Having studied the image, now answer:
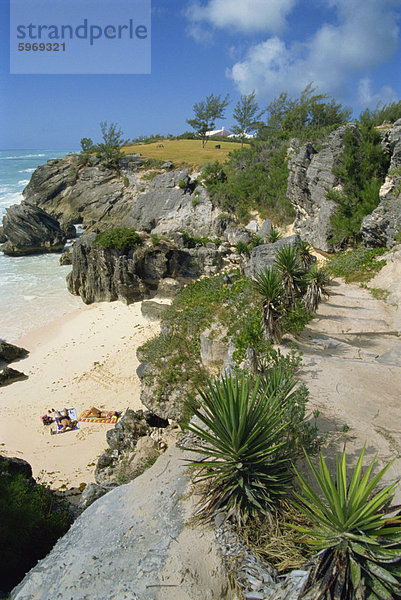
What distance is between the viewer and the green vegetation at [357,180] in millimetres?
18984

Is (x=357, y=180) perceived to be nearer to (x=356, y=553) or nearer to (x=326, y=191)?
(x=326, y=191)

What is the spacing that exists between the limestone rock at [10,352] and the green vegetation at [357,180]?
1750cm

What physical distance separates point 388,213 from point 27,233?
30.4m

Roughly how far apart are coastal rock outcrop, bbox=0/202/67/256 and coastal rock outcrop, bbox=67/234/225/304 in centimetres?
1254

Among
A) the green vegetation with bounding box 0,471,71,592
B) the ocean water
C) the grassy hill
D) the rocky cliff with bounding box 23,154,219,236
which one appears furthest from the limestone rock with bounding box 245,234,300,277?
the grassy hill

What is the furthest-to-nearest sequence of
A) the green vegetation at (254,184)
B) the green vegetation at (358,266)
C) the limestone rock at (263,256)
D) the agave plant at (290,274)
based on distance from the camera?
the green vegetation at (254,184) < the green vegetation at (358,266) < the limestone rock at (263,256) < the agave plant at (290,274)

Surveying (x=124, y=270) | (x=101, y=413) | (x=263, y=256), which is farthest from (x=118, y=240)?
(x=101, y=413)

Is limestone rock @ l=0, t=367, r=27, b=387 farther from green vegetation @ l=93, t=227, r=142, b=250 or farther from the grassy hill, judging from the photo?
the grassy hill

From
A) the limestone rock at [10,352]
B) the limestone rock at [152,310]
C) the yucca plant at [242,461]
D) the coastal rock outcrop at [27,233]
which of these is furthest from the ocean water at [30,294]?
the yucca plant at [242,461]

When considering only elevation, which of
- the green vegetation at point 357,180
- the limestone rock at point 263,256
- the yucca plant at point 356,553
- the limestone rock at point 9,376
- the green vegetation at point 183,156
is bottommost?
the limestone rock at point 9,376

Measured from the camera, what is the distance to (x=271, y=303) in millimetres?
8422

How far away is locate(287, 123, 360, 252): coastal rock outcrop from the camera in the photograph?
829 inches

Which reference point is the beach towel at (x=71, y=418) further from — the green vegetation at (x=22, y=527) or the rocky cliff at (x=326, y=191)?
the rocky cliff at (x=326, y=191)

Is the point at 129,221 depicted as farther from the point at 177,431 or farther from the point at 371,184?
the point at 177,431
